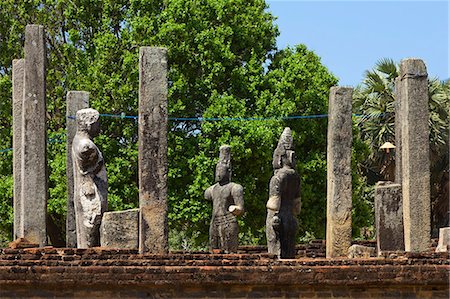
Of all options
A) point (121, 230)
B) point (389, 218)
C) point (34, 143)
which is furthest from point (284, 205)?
point (34, 143)

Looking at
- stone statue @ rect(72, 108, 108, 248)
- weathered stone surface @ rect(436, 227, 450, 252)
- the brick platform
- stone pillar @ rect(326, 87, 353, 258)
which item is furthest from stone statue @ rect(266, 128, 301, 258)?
the brick platform

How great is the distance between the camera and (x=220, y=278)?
11.2 m

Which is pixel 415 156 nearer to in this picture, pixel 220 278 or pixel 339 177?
pixel 339 177

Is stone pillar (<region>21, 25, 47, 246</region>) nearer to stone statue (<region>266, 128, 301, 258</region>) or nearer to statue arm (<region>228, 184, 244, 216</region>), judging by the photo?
statue arm (<region>228, 184, 244, 216</region>)

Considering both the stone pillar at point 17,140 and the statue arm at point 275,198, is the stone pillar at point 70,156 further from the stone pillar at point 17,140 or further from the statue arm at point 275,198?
the statue arm at point 275,198

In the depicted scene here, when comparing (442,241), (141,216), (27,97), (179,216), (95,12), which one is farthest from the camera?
(95,12)

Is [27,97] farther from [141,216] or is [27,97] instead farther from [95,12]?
[95,12]

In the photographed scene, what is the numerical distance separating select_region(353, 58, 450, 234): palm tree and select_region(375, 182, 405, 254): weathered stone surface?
1319 centimetres

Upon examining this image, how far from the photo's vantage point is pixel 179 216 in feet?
75.7

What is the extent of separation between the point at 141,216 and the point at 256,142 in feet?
31.9

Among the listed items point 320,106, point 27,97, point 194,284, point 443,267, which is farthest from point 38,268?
point 320,106

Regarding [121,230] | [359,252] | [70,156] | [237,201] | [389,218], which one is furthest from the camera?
[70,156]

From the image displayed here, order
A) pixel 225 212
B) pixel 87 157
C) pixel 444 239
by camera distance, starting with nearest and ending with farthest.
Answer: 1. pixel 87 157
2. pixel 444 239
3. pixel 225 212

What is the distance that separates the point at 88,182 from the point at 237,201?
2.16 m
